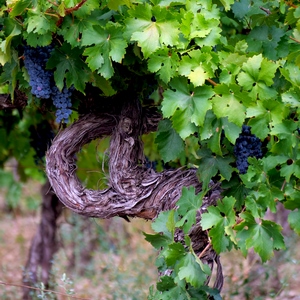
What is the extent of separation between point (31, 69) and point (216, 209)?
1.05m

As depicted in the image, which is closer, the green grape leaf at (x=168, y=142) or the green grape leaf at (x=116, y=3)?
the green grape leaf at (x=116, y=3)

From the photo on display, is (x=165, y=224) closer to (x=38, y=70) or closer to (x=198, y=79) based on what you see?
(x=198, y=79)

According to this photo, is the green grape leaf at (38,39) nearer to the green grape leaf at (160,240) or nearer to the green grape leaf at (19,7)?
the green grape leaf at (19,7)

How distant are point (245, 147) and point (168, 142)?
0.33 metres

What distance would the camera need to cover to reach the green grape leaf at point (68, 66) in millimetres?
2592

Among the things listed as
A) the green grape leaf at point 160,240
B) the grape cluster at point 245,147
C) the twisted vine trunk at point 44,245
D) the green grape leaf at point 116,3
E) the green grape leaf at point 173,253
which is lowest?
the twisted vine trunk at point 44,245

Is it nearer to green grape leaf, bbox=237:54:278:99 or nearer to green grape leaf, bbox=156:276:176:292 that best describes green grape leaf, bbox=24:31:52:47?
green grape leaf, bbox=237:54:278:99

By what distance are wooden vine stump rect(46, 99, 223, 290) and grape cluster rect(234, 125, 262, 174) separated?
223 mm

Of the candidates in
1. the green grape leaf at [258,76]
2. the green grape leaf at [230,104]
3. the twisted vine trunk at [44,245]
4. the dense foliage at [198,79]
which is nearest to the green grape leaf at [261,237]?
the dense foliage at [198,79]

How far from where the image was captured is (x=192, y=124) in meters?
2.29

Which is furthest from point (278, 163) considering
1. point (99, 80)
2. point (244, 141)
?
point (99, 80)

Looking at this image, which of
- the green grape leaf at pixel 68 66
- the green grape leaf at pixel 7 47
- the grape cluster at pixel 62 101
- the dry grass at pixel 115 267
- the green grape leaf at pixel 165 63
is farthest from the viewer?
the dry grass at pixel 115 267

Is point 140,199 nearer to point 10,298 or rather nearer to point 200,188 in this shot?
point 200,188

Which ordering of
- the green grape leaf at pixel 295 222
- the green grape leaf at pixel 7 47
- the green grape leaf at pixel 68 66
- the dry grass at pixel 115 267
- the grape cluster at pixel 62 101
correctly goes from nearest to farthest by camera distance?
the green grape leaf at pixel 295 222, the green grape leaf at pixel 7 47, the green grape leaf at pixel 68 66, the grape cluster at pixel 62 101, the dry grass at pixel 115 267
